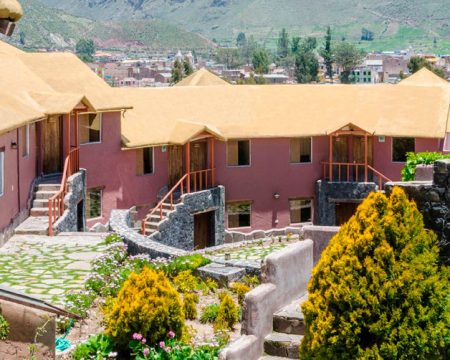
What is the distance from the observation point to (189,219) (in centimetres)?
3397

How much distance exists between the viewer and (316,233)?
12633 mm

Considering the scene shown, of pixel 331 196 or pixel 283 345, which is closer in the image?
pixel 283 345

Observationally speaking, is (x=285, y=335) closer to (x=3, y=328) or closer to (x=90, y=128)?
(x=3, y=328)

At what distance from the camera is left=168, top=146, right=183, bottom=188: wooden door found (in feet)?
119

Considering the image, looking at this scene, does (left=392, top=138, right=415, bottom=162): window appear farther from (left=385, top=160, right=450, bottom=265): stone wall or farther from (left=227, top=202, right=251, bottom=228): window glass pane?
(left=385, top=160, right=450, bottom=265): stone wall

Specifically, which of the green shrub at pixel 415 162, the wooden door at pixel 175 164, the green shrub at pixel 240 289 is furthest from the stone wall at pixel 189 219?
the green shrub at pixel 240 289

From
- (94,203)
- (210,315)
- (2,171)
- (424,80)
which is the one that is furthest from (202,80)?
(210,315)

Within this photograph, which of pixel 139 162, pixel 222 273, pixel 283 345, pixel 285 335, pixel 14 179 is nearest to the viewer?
pixel 283 345

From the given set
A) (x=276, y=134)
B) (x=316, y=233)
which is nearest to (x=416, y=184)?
(x=316, y=233)

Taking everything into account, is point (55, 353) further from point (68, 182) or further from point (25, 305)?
point (68, 182)

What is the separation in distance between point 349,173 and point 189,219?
818 centimetres

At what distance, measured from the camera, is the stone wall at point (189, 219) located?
32.5 m

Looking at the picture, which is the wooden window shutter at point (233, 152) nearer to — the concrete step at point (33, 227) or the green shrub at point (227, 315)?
the concrete step at point (33, 227)

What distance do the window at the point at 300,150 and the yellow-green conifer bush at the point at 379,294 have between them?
28154mm
